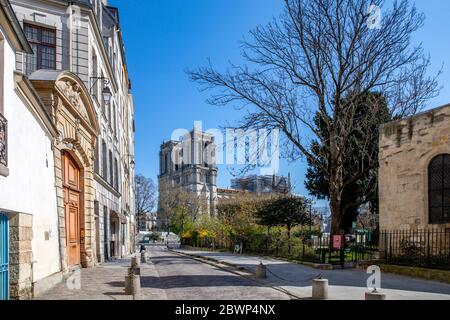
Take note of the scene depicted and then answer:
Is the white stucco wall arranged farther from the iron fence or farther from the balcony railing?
the iron fence

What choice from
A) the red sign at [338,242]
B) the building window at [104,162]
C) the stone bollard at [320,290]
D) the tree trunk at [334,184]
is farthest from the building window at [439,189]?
the building window at [104,162]

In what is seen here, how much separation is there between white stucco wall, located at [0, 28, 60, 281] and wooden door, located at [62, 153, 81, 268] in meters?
2.42

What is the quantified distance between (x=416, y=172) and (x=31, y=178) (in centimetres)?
1309

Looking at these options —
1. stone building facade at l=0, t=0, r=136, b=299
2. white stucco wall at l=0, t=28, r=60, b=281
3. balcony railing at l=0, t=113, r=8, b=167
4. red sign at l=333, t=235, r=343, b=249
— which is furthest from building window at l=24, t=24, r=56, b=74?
red sign at l=333, t=235, r=343, b=249

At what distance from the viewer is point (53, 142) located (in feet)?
37.4

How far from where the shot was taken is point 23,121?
8656mm

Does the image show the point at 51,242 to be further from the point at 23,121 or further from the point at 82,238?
the point at 82,238

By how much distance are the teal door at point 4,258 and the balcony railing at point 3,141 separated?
3.19ft

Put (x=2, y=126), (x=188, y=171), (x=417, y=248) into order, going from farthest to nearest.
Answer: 1. (x=188, y=171)
2. (x=417, y=248)
3. (x=2, y=126)

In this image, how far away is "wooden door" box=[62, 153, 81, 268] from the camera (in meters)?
13.9

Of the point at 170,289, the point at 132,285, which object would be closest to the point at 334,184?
the point at 170,289

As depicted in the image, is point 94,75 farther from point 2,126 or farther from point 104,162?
point 2,126

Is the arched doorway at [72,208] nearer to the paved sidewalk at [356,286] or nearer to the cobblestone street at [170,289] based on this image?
the cobblestone street at [170,289]
